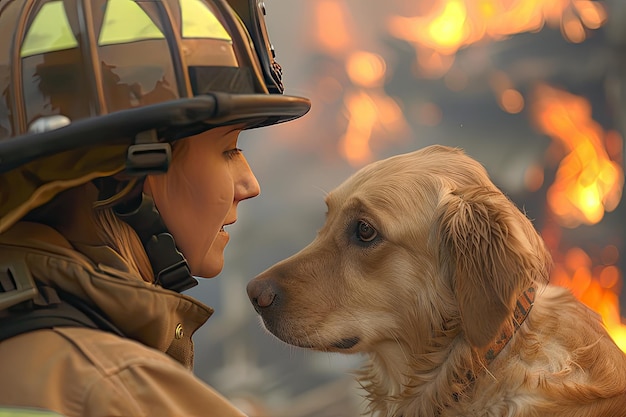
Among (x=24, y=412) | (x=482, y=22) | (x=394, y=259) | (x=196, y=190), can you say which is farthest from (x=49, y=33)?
(x=482, y=22)

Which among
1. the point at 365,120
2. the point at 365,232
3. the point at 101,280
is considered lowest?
the point at 365,232

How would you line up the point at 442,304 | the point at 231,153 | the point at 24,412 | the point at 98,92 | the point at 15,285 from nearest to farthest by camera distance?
the point at 24,412, the point at 15,285, the point at 98,92, the point at 231,153, the point at 442,304

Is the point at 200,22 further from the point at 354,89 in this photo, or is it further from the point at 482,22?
the point at 482,22

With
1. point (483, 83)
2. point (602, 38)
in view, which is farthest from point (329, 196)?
point (602, 38)

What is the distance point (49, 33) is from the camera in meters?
1.37

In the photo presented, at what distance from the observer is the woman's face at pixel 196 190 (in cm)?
150

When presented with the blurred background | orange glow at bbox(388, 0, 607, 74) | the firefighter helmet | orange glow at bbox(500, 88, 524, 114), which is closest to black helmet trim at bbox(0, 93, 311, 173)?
the firefighter helmet

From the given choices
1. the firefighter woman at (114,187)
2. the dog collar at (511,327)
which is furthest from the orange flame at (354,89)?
the firefighter woman at (114,187)

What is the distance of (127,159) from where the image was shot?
129 cm

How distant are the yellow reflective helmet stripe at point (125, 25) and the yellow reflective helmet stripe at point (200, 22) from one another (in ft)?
0.22

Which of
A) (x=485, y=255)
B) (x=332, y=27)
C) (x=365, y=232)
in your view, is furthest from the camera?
(x=332, y=27)

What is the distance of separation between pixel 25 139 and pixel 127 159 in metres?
0.18

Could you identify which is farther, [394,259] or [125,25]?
[394,259]

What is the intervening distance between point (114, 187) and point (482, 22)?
13.2 feet
